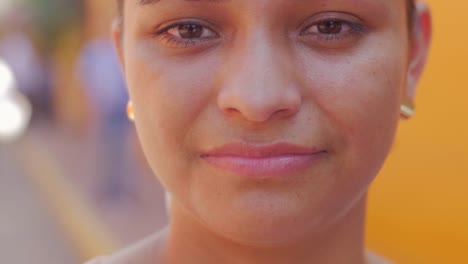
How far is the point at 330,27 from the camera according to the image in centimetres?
94

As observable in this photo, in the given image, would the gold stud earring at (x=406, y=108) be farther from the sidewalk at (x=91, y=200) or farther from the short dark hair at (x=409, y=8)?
the sidewalk at (x=91, y=200)

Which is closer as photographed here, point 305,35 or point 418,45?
point 305,35

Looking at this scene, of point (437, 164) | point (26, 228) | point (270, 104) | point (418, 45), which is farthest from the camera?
point (26, 228)

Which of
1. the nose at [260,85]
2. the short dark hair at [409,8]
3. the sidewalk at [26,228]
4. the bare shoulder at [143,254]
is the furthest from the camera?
the sidewalk at [26,228]

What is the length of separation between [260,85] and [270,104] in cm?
3

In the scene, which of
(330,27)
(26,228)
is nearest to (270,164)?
(330,27)

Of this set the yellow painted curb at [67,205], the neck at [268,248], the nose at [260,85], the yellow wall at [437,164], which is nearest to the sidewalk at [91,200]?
the yellow painted curb at [67,205]

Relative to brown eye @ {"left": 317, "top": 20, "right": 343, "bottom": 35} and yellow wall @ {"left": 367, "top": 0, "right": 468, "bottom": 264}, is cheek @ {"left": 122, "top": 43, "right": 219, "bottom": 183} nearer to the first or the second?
brown eye @ {"left": 317, "top": 20, "right": 343, "bottom": 35}

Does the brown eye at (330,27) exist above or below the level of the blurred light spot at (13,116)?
above

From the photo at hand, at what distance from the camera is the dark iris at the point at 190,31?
95 centimetres

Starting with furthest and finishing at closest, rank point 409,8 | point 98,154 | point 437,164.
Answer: point 98,154 < point 437,164 < point 409,8

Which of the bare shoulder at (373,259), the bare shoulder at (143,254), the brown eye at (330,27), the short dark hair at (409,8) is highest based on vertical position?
the brown eye at (330,27)

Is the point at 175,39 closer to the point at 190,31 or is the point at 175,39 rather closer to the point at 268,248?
the point at 190,31

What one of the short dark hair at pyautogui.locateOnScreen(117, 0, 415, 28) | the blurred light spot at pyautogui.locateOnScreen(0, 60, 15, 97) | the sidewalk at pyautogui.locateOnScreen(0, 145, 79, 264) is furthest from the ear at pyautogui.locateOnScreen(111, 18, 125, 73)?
the blurred light spot at pyautogui.locateOnScreen(0, 60, 15, 97)
